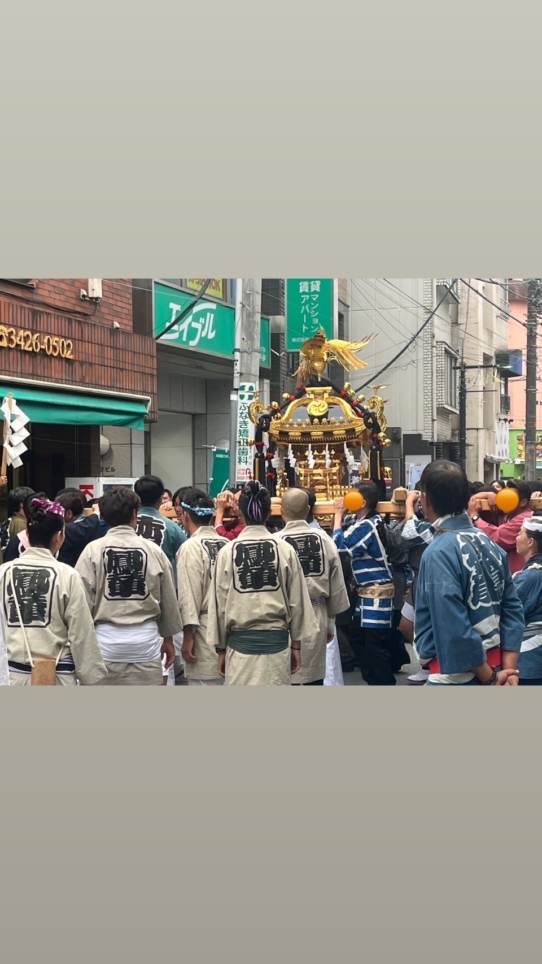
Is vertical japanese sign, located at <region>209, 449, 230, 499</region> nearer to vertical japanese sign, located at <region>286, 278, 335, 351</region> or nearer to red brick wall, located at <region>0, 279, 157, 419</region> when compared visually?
red brick wall, located at <region>0, 279, 157, 419</region>

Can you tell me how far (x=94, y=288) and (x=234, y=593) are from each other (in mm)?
7934

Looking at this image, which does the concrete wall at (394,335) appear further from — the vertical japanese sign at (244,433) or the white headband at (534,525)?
the white headband at (534,525)

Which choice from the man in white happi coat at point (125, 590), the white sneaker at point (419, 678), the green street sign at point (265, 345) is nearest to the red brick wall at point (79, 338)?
the white sneaker at point (419, 678)

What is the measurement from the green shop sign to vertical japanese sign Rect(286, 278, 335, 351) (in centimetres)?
271

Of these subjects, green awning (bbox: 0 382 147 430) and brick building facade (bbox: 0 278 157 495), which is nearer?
green awning (bbox: 0 382 147 430)

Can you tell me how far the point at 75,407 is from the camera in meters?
10.6

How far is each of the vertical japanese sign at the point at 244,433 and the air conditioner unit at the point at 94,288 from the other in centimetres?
245

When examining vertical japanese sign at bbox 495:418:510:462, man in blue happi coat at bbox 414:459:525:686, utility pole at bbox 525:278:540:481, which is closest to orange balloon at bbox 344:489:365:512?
man in blue happi coat at bbox 414:459:525:686

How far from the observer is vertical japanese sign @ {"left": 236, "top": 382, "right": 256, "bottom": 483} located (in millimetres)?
10711

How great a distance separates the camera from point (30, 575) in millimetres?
4406

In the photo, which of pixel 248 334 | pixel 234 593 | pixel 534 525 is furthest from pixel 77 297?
pixel 534 525

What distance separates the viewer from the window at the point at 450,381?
30.8 metres

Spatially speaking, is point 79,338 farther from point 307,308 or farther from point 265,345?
point 265,345

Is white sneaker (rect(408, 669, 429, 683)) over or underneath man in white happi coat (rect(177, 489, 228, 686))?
underneath
